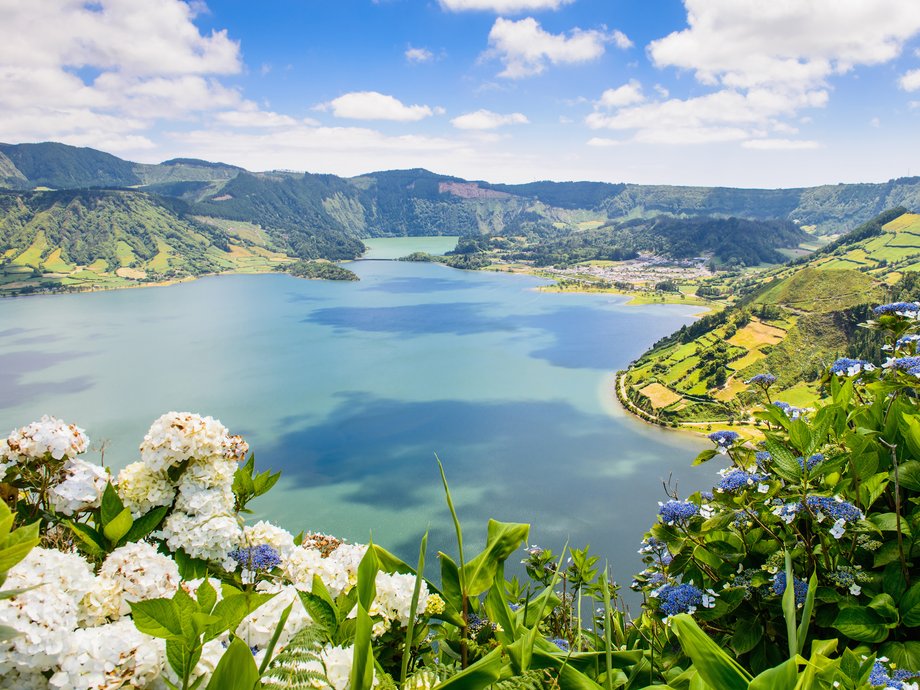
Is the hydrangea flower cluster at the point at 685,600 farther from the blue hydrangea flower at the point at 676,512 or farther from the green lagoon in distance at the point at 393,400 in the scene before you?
the green lagoon in distance at the point at 393,400

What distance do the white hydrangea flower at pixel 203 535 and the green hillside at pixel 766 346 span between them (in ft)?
158

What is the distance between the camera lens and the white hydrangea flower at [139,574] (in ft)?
5.01

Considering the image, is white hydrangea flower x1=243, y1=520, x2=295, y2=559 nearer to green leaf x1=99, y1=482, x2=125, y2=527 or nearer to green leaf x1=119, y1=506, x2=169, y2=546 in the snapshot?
green leaf x1=119, y1=506, x2=169, y2=546

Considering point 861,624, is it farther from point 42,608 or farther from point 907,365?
point 42,608

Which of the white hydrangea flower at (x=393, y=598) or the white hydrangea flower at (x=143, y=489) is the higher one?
the white hydrangea flower at (x=143, y=489)

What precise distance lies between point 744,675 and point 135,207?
222m

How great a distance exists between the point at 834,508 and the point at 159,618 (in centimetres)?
207

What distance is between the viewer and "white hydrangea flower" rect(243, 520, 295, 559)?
222 cm

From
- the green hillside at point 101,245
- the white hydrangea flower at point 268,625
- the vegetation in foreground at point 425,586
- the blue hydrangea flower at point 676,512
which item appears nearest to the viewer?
the vegetation in foreground at point 425,586

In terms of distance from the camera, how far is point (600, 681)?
1404 millimetres

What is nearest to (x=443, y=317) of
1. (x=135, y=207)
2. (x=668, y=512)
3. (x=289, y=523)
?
(x=289, y=523)

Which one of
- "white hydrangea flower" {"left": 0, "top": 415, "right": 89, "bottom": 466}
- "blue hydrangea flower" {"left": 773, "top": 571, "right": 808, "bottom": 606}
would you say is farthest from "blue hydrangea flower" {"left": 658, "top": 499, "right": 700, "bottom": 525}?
"white hydrangea flower" {"left": 0, "top": 415, "right": 89, "bottom": 466}

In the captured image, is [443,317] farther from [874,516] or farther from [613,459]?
[874,516]

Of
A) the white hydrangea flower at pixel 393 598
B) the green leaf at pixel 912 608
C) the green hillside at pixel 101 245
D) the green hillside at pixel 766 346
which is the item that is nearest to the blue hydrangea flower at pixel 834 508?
the green leaf at pixel 912 608
